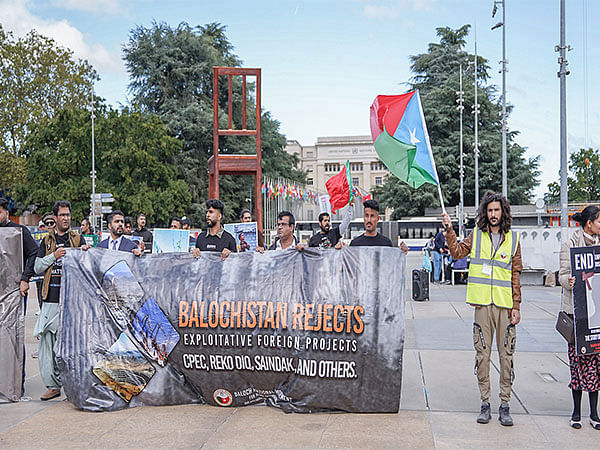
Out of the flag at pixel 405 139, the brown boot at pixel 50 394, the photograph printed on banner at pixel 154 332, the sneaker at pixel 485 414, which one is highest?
the flag at pixel 405 139

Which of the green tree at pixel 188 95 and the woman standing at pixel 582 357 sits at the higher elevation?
the green tree at pixel 188 95

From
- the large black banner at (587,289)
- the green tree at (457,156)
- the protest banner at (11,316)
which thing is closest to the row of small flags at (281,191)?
the green tree at (457,156)

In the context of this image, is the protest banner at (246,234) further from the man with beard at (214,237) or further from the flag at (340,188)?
the flag at (340,188)

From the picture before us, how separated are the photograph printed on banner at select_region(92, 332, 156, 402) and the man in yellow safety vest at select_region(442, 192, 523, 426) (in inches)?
123

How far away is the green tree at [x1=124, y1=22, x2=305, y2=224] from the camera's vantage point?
145 ft

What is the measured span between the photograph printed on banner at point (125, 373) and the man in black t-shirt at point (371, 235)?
7.87ft

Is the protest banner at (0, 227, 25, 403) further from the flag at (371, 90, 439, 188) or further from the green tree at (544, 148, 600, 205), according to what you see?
the green tree at (544, 148, 600, 205)

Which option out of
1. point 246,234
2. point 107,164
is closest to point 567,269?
point 246,234

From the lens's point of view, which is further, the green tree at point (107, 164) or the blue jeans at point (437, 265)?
the green tree at point (107, 164)

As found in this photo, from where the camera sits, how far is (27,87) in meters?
40.1

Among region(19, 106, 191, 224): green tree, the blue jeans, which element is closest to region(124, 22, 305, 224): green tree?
region(19, 106, 191, 224): green tree

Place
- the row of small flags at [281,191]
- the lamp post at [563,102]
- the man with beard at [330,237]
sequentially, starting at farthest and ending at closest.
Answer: the row of small flags at [281,191] < the lamp post at [563,102] < the man with beard at [330,237]

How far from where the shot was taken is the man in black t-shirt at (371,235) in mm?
6164

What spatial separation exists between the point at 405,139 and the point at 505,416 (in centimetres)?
275
